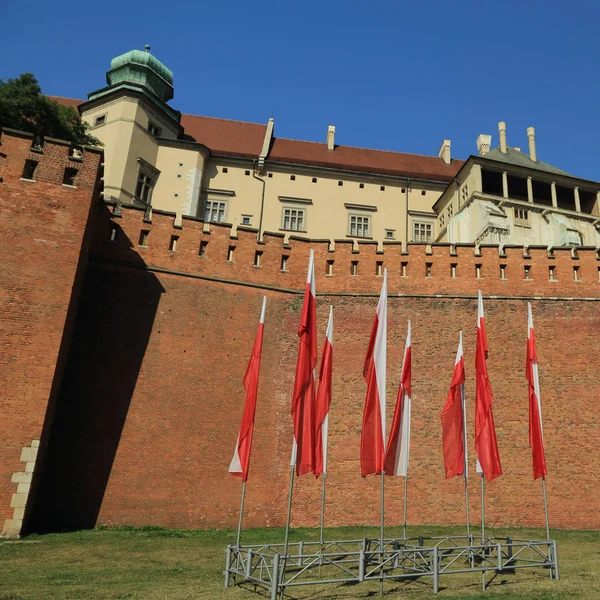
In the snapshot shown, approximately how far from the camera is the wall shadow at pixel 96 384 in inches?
525

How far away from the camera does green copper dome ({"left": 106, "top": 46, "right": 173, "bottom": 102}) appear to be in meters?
31.0

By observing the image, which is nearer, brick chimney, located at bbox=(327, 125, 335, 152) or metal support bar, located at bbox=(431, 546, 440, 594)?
metal support bar, located at bbox=(431, 546, 440, 594)

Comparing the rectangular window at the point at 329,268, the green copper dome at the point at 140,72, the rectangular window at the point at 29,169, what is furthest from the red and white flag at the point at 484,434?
the green copper dome at the point at 140,72

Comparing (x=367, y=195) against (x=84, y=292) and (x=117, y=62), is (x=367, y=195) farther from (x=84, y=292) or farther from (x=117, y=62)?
(x=84, y=292)

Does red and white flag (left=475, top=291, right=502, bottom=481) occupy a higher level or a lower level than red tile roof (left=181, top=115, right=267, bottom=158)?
lower

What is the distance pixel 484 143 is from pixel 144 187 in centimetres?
2168

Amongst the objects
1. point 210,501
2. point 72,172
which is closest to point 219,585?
point 210,501

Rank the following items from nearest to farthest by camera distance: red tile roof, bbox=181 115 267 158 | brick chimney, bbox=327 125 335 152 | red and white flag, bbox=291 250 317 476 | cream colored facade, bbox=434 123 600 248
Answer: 1. red and white flag, bbox=291 250 317 476
2. cream colored facade, bbox=434 123 600 248
3. red tile roof, bbox=181 115 267 158
4. brick chimney, bbox=327 125 335 152

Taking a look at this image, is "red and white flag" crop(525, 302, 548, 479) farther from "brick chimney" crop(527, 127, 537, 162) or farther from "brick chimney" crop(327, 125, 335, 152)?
"brick chimney" crop(327, 125, 335, 152)

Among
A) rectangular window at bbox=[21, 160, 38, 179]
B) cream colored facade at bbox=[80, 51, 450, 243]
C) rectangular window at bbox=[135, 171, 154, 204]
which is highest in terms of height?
cream colored facade at bbox=[80, 51, 450, 243]

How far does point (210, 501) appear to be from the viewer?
14.5 m

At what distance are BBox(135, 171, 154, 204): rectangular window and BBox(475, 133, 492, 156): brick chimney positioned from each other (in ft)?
68.4

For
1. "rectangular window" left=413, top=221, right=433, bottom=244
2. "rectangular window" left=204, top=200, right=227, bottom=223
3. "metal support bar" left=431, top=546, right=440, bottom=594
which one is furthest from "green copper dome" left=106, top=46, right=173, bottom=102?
"metal support bar" left=431, top=546, right=440, bottom=594

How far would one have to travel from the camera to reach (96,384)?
1462 centimetres
